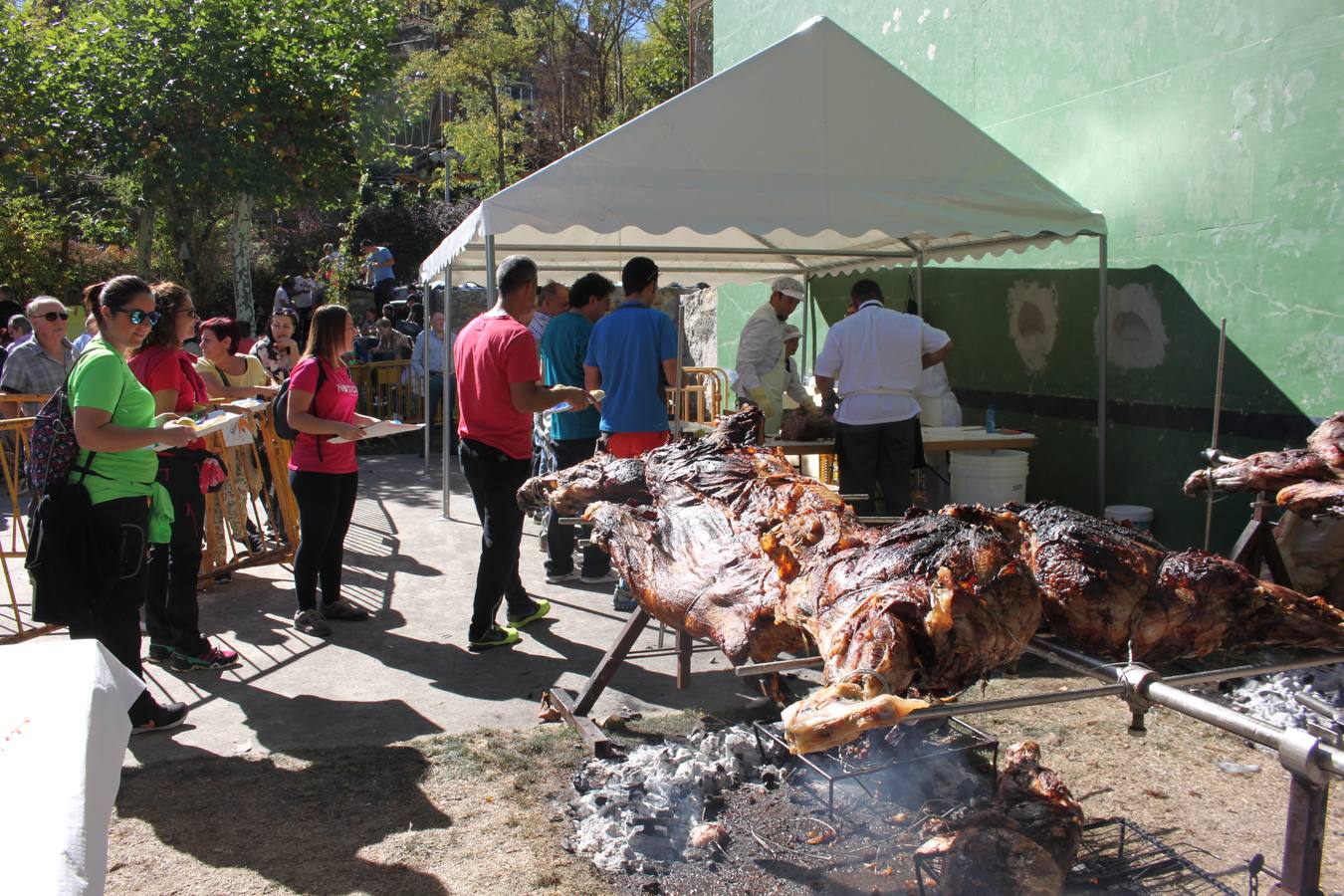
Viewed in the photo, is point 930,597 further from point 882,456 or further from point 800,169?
point 800,169

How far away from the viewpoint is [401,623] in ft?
20.0

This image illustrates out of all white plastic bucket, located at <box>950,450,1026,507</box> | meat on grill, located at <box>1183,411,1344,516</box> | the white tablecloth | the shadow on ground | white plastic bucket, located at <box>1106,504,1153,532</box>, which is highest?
meat on grill, located at <box>1183,411,1344,516</box>

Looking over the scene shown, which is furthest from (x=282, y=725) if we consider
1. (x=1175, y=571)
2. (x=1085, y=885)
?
(x=1175, y=571)

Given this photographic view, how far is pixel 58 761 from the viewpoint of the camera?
172 centimetres

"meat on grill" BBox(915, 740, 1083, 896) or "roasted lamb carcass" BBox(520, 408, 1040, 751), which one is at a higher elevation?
"roasted lamb carcass" BBox(520, 408, 1040, 751)

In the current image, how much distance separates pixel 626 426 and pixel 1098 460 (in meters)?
3.59

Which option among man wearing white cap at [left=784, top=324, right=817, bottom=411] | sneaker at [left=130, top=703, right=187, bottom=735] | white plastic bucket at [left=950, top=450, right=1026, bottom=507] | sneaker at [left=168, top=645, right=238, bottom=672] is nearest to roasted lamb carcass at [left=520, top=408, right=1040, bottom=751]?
sneaker at [left=130, top=703, right=187, bottom=735]

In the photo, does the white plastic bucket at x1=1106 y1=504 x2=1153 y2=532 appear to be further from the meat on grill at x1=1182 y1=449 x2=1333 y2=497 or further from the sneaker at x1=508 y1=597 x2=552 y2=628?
the sneaker at x1=508 y1=597 x2=552 y2=628

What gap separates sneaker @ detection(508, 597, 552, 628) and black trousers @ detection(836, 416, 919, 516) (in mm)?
2250

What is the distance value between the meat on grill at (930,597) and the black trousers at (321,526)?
8.70ft

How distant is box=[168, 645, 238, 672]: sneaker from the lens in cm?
518

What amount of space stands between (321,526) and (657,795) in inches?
115

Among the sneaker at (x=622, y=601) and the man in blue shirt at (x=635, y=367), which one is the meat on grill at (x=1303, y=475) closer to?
the man in blue shirt at (x=635, y=367)

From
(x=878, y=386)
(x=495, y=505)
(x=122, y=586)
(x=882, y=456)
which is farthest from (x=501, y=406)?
(x=882, y=456)
